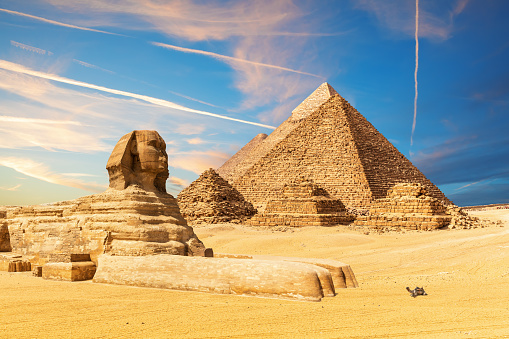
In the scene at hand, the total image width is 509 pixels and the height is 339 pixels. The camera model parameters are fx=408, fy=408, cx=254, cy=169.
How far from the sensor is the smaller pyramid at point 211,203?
2342 centimetres

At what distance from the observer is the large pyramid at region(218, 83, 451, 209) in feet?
117

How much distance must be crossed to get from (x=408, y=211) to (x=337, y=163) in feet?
69.2

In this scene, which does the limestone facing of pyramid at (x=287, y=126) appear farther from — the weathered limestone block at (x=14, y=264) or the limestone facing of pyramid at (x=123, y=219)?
the weathered limestone block at (x=14, y=264)

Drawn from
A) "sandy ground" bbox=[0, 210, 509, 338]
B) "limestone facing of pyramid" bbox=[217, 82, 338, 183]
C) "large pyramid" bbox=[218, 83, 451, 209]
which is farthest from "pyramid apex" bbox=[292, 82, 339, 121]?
"sandy ground" bbox=[0, 210, 509, 338]

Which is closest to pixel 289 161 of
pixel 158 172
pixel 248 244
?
pixel 248 244

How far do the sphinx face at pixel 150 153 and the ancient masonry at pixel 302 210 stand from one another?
47.3 feet

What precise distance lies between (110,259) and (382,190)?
31.7 m

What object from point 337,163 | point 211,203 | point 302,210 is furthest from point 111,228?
point 337,163

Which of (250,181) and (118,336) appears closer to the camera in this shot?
(118,336)

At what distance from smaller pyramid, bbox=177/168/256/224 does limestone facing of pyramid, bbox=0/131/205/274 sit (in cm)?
1570

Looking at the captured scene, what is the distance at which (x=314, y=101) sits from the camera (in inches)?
2569

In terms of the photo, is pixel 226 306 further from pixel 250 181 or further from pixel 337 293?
pixel 250 181

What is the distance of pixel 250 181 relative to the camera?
1668 inches

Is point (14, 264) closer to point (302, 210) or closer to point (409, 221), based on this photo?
point (409, 221)
